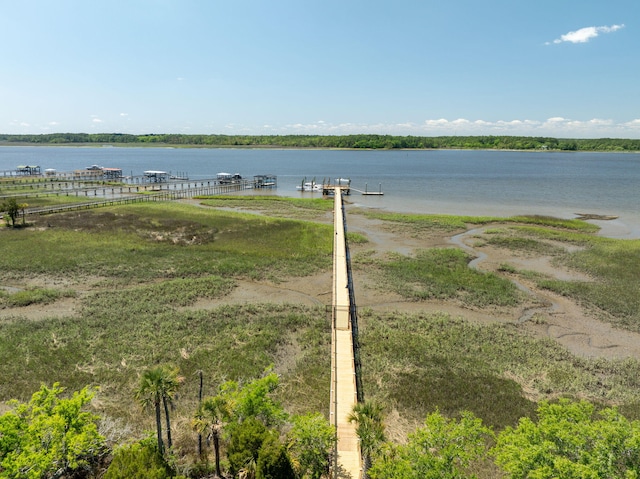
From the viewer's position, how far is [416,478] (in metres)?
12.3

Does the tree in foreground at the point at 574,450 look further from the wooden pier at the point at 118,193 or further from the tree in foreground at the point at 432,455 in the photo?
the wooden pier at the point at 118,193

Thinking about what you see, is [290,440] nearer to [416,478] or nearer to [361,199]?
[416,478]

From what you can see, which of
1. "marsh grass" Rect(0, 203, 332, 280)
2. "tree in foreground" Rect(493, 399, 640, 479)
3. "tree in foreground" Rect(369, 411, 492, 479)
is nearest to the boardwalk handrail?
"marsh grass" Rect(0, 203, 332, 280)

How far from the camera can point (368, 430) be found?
13.5 m

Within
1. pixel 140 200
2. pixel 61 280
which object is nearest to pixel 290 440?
pixel 61 280

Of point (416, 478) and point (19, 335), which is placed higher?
point (416, 478)

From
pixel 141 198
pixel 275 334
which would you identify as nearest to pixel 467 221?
pixel 275 334

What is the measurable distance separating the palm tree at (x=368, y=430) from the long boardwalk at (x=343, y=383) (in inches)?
77.8

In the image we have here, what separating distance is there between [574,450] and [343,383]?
36.8 feet

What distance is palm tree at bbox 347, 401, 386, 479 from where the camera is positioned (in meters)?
13.4

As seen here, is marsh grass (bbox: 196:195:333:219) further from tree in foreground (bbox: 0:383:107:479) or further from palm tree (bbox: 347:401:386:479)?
palm tree (bbox: 347:401:386:479)

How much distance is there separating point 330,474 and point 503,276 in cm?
3304

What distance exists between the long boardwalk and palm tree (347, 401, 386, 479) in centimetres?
198

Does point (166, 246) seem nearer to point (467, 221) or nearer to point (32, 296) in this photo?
point (32, 296)
